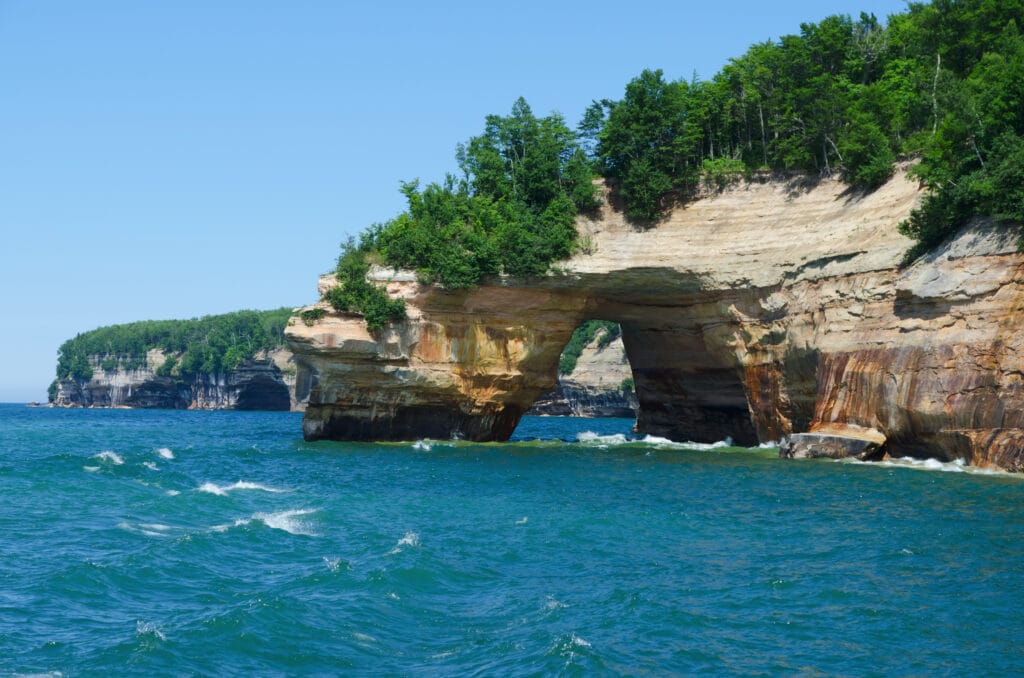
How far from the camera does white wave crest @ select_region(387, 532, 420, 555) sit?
68.0 ft

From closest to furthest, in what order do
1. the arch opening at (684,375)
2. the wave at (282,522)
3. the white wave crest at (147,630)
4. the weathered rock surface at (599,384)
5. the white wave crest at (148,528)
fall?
the white wave crest at (147,630) < the white wave crest at (148,528) < the wave at (282,522) < the arch opening at (684,375) < the weathered rock surface at (599,384)

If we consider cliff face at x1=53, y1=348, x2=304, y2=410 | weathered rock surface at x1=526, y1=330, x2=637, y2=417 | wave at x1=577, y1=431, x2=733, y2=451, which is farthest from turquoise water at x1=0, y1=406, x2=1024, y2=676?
cliff face at x1=53, y1=348, x2=304, y2=410

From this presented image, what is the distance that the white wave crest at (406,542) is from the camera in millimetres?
20719

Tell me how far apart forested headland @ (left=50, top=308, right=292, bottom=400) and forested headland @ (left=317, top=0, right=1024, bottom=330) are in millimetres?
84513

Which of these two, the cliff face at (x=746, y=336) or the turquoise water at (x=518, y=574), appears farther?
the cliff face at (x=746, y=336)

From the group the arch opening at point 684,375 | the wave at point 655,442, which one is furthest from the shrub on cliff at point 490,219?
the wave at point 655,442

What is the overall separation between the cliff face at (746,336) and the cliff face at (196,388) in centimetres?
8173

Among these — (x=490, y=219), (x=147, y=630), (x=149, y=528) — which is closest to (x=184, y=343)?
(x=490, y=219)

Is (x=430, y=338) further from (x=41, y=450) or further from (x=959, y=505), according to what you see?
(x=959, y=505)

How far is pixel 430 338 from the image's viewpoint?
46688mm

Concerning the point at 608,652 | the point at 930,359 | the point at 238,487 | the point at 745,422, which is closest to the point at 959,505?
the point at 930,359

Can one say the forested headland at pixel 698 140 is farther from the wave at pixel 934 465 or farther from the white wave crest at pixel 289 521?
the white wave crest at pixel 289 521

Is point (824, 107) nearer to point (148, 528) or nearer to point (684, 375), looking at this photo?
point (684, 375)

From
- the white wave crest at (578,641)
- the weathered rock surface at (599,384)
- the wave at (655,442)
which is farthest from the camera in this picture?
the weathered rock surface at (599,384)
